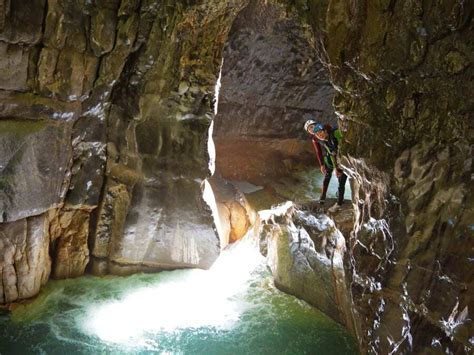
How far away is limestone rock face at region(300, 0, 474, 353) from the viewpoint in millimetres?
3537

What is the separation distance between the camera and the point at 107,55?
5941 mm

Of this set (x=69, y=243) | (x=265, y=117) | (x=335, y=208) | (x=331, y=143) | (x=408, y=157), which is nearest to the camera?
(x=408, y=157)

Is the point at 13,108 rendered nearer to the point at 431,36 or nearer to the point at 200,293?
the point at 200,293

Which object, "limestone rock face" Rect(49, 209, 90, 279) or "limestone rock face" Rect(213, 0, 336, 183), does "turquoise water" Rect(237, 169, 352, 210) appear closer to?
"limestone rock face" Rect(213, 0, 336, 183)

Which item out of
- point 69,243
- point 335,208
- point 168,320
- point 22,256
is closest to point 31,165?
point 22,256

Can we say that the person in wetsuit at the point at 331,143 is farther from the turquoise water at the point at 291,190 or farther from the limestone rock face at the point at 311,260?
the turquoise water at the point at 291,190

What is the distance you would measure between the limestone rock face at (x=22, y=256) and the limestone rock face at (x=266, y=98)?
4.89 m

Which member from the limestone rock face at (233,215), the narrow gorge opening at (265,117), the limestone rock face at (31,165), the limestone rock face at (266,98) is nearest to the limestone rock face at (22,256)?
the limestone rock face at (31,165)

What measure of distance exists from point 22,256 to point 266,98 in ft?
21.5

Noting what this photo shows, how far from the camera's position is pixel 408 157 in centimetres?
409

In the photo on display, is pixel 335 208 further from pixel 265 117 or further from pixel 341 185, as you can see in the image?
pixel 265 117

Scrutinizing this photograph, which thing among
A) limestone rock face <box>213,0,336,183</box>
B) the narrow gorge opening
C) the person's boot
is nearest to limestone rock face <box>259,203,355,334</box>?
the person's boot

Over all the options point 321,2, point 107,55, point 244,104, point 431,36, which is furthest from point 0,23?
point 244,104

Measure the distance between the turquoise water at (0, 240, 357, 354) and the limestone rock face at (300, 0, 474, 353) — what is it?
5.03 feet
